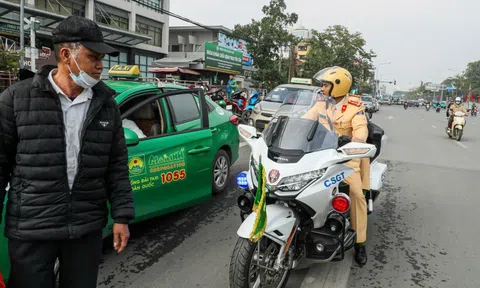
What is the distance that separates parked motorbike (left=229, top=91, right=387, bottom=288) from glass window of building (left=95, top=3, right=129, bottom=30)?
1076 inches

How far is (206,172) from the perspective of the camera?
445 cm

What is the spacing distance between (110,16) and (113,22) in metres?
0.60

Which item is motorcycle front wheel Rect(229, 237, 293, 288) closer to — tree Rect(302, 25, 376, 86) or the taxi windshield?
the taxi windshield

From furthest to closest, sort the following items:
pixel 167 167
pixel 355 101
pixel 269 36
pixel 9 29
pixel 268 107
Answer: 1. pixel 269 36
2. pixel 9 29
3. pixel 268 107
4. pixel 167 167
5. pixel 355 101

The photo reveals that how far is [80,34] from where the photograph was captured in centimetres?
178

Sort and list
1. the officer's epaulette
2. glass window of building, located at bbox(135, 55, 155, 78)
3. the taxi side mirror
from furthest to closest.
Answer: glass window of building, located at bbox(135, 55, 155, 78)
the officer's epaulette
the taxi side mirror

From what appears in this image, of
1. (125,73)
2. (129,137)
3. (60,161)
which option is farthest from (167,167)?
(60,161)

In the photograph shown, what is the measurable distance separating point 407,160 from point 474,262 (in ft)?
17.9

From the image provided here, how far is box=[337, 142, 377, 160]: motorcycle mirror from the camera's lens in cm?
270

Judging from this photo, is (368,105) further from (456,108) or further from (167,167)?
(167,167)

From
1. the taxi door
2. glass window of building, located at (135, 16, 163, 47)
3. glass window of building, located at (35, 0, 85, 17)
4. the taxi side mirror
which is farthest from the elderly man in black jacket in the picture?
glass window of building, located at (135, 16, 163, 47)

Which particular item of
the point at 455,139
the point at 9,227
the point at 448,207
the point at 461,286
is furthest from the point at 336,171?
the point at 455,139

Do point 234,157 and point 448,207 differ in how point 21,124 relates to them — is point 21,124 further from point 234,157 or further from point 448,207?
point 448,207

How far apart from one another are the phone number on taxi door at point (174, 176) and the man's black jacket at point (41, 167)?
1870mm
